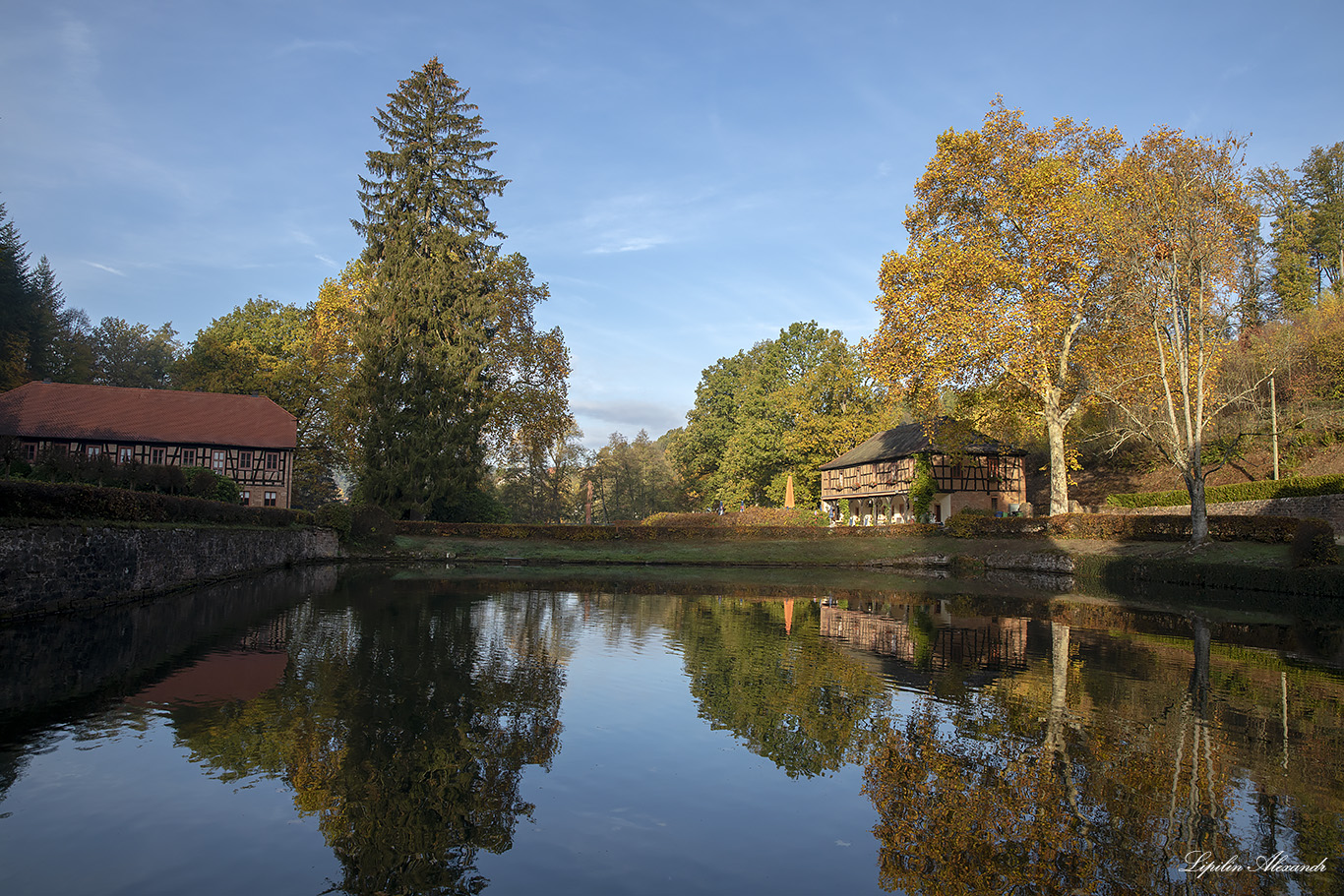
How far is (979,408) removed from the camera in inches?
1371

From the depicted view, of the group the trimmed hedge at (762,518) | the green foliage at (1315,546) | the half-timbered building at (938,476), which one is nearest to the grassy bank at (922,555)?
the green foliage at (1315,546)

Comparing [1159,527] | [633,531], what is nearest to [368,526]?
[633,531]

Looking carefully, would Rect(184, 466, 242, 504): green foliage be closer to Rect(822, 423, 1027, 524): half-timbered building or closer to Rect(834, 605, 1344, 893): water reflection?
Rect(834, 605, 1344, 893): water reflection

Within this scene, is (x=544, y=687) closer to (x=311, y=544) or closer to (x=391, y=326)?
(x=311, y=544)

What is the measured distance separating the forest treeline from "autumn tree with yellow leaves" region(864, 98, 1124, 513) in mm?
110

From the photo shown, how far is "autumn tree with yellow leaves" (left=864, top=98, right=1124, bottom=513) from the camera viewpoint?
1225 inches

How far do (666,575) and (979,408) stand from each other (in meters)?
16.3

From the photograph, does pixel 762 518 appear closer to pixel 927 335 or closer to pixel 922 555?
pixel 922 555

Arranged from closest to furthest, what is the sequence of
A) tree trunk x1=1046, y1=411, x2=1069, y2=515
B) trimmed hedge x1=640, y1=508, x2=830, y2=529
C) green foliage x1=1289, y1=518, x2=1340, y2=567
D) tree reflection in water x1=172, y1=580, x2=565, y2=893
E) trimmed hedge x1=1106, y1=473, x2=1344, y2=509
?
1. tree reflection in water x1=172, y1=580, x2=565, y2=893
2. green foliage x1=1289, y1=518, x2=1340, y2=567
3. trimmed hedge x1=1106, y1=473, x2=1344, y2=509
4. tree trunk x1=1046, y1=411, x2=1069, y2=515
5. trimmed hedge x1=640, y1=508, x2=830, y2=529

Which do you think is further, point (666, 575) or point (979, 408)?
point (979, 408)

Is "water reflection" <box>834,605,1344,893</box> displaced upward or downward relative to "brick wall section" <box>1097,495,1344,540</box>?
downward

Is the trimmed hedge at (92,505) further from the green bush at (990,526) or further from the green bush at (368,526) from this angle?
the green bush at (990,526)

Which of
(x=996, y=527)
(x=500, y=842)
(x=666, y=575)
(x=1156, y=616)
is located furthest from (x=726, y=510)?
(x=500, y=842)

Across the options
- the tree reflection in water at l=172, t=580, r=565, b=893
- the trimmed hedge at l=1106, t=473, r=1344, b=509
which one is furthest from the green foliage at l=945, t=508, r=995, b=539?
the tree reflection in water at l=172, t=580, r=565, b=893
